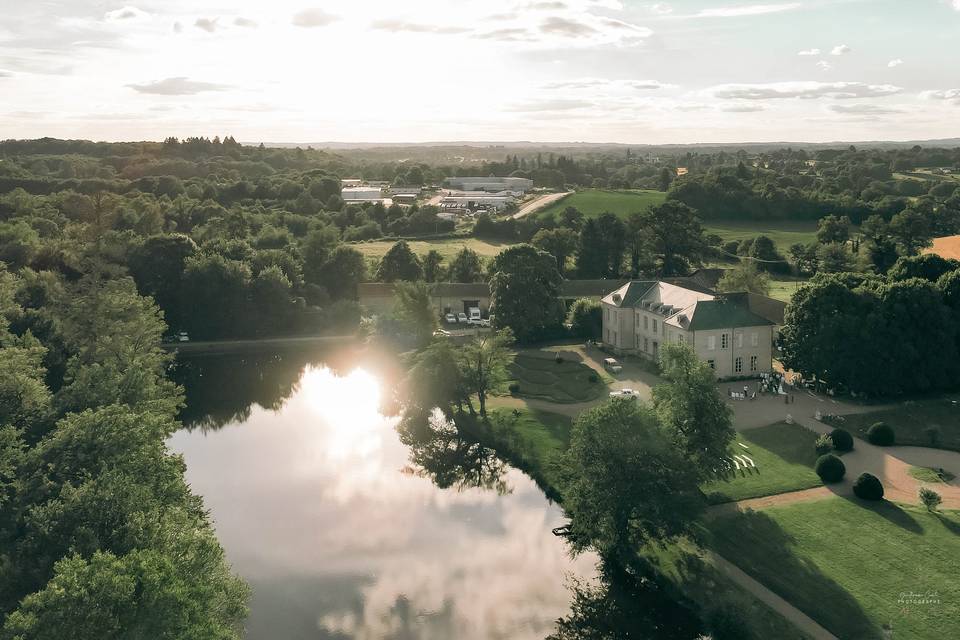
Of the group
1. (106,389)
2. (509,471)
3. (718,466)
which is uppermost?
(106,389)

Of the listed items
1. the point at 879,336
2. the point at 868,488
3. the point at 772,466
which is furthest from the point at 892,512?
the point at 879,336

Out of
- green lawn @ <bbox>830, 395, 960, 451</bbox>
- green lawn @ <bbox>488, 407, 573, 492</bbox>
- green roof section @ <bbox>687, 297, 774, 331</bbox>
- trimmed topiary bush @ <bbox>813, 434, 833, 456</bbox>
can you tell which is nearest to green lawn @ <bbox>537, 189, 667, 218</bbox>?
green roof section @ <bbox>687, 297, 774, 331</bbox>

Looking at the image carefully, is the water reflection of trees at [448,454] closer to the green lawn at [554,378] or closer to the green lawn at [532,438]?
the green lawn at [532,438]

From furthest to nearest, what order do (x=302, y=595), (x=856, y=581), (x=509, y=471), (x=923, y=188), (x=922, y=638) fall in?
(x=923, y=188)
(x=509, y=471)
(x=302, y=595)
(x=856, y=581)
(x=922, y=638)

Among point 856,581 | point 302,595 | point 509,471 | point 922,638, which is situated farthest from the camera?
point 509,471

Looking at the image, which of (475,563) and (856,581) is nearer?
(856,581)

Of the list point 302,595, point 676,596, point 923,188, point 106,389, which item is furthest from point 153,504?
point 923,188

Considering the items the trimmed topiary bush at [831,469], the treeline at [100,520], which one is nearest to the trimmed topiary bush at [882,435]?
the trimmed topiary bush at [831,469]

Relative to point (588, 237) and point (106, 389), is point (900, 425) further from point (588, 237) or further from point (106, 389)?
point (588, 237)
